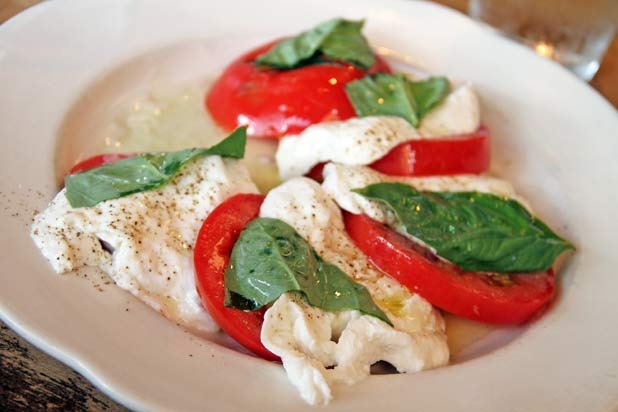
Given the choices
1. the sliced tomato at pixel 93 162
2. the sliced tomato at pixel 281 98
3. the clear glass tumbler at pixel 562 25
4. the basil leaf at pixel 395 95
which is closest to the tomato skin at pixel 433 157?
the basil leaf at pixel 395 95

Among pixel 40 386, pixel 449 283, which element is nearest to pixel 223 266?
pixel 40 386

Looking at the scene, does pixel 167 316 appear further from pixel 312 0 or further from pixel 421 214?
pixel 312 0

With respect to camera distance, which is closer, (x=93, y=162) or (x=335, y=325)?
(x=335, y=325)

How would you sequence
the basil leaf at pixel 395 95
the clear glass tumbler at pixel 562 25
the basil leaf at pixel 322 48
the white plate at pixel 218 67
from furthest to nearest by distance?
1. the clear glass tumbler at pixel 562 25
2. the basil leaf at pixel 322 48
3. the basil leaf at pixel 395 95
4. the white plate at pixel 218 67

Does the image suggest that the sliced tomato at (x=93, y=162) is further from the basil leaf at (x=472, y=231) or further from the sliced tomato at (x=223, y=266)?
the basil leaf at (x=472, y=231)

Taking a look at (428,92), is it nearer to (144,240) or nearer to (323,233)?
(323,233)

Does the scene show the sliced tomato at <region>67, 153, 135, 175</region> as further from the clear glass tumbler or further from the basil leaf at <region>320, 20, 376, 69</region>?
the clear glass tumbler
